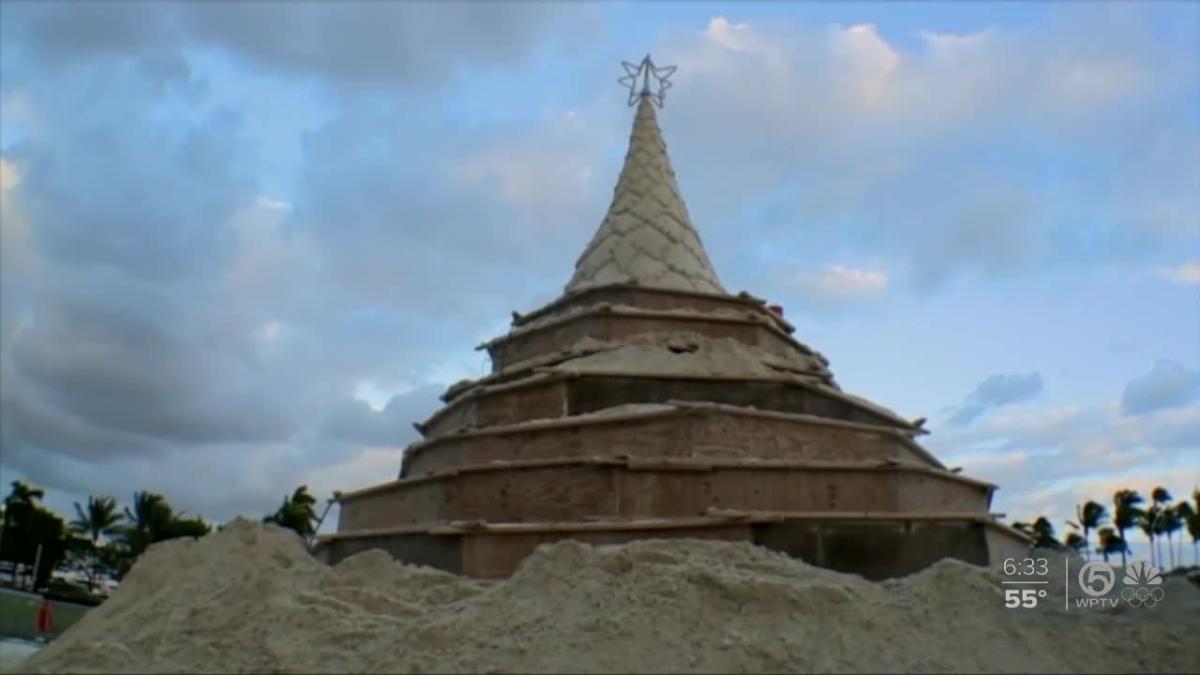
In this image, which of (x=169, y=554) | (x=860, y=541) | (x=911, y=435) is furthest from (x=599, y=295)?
(x=169, y=554)

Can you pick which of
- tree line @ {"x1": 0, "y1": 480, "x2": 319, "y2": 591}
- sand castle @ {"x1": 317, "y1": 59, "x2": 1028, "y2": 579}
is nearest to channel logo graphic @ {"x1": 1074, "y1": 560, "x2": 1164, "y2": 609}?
sand castle @ {"x1": 317, "y1": 59, "x2": 1028, "y2": 579}

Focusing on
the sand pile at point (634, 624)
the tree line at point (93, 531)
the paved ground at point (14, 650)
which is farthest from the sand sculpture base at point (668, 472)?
the tree line at point (93, 531)

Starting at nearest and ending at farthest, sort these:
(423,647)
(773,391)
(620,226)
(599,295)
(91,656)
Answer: (423,647) → (91,656) → (773,391) → (599,295) → (620,226)

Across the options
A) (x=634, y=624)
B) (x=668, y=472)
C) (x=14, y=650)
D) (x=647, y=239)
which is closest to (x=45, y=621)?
(x=14, y=650)

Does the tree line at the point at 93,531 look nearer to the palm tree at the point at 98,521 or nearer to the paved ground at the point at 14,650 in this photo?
the palm tree at the point at 98,521

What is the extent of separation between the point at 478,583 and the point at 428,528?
1.28 m

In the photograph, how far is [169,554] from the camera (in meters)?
8.45

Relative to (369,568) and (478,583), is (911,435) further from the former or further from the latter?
(369,568)

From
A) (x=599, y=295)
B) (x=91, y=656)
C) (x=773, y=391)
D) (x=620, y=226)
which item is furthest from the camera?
(x=620, y=226)

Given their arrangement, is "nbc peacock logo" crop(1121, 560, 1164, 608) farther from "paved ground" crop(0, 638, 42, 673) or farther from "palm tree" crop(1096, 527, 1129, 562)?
"palm tree" crop(1096, 527, 1129, 562)

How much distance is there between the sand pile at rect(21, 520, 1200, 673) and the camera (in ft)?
19.2

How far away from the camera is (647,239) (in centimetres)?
1380

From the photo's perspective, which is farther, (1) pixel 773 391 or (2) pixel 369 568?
(1) pixel 773 391

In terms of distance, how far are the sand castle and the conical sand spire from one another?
2.98ft
